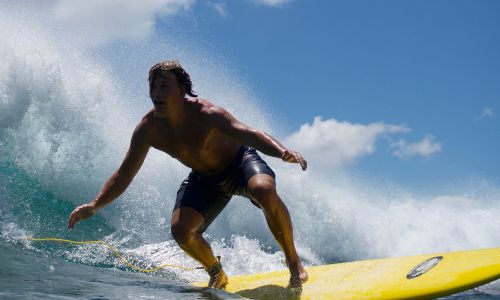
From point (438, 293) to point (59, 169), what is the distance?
863 centimetres

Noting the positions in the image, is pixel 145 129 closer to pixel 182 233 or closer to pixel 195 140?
pixel 195 140

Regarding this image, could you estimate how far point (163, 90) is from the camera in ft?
11.9

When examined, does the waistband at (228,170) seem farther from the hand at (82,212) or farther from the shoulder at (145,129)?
the hand at (82,212)

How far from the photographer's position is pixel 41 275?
3.72 meters

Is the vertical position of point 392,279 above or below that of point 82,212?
below

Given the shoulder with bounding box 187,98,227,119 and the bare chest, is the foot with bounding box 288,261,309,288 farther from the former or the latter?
the shoulder with bounding box 187,98,227,119

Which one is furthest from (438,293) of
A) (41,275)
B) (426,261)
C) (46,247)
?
(46,247)

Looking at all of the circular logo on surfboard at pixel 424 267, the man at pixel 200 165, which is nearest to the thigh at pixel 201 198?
the man at pixel 200 165

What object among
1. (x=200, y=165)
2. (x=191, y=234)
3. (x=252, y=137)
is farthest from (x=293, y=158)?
(x=191, y=234)

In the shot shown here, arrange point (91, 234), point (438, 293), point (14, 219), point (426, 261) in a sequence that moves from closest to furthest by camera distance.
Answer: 1. point (438, 293)
2. point (426, 261)
3. point (14, 219)
4. point (91, 234)

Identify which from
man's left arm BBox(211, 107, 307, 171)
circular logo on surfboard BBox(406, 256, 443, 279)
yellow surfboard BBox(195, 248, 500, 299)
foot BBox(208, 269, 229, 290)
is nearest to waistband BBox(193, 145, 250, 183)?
man's left arm BBox(211, 107, 307, 171)

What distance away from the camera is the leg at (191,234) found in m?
3.76

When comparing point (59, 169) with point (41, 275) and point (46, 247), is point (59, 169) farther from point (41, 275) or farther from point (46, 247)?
point (41, 275)

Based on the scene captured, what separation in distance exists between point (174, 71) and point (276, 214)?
124 centimetres
